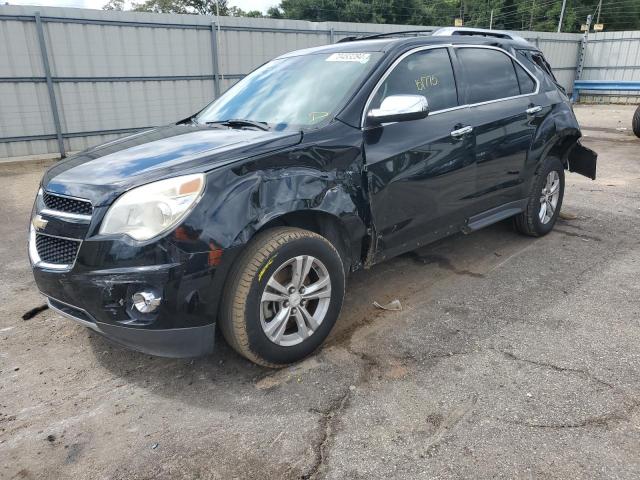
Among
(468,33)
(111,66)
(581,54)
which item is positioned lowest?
(581,54)

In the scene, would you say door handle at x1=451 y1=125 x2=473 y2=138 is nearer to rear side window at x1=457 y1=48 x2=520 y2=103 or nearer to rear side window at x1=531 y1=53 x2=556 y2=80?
rear side window at x1=457 y1=48 x2=520 y2=103

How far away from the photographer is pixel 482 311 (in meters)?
3.71

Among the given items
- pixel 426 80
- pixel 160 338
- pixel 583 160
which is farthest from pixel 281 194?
pixel 583 160

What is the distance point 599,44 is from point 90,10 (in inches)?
811

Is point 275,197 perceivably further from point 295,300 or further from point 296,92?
point 296,92

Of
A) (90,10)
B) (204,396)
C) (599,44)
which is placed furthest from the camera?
(599,44)

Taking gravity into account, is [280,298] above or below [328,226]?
below

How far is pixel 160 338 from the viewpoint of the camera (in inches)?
101

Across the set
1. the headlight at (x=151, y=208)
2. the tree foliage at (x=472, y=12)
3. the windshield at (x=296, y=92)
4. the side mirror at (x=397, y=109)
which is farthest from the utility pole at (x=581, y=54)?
the headlight at (x=151, y=208)

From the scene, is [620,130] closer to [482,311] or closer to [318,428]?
[482,311]

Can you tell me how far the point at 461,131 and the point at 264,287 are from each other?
6.76 ft

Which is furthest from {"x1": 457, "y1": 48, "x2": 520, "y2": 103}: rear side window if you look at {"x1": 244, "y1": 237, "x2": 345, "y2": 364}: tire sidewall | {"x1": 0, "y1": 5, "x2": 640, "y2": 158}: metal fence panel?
{"x1": 0, "y1": 5, "x2": 640, "y2": 158}: metal fence panel

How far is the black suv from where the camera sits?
8.33 ft

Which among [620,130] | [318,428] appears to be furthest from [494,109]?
[620,130]
